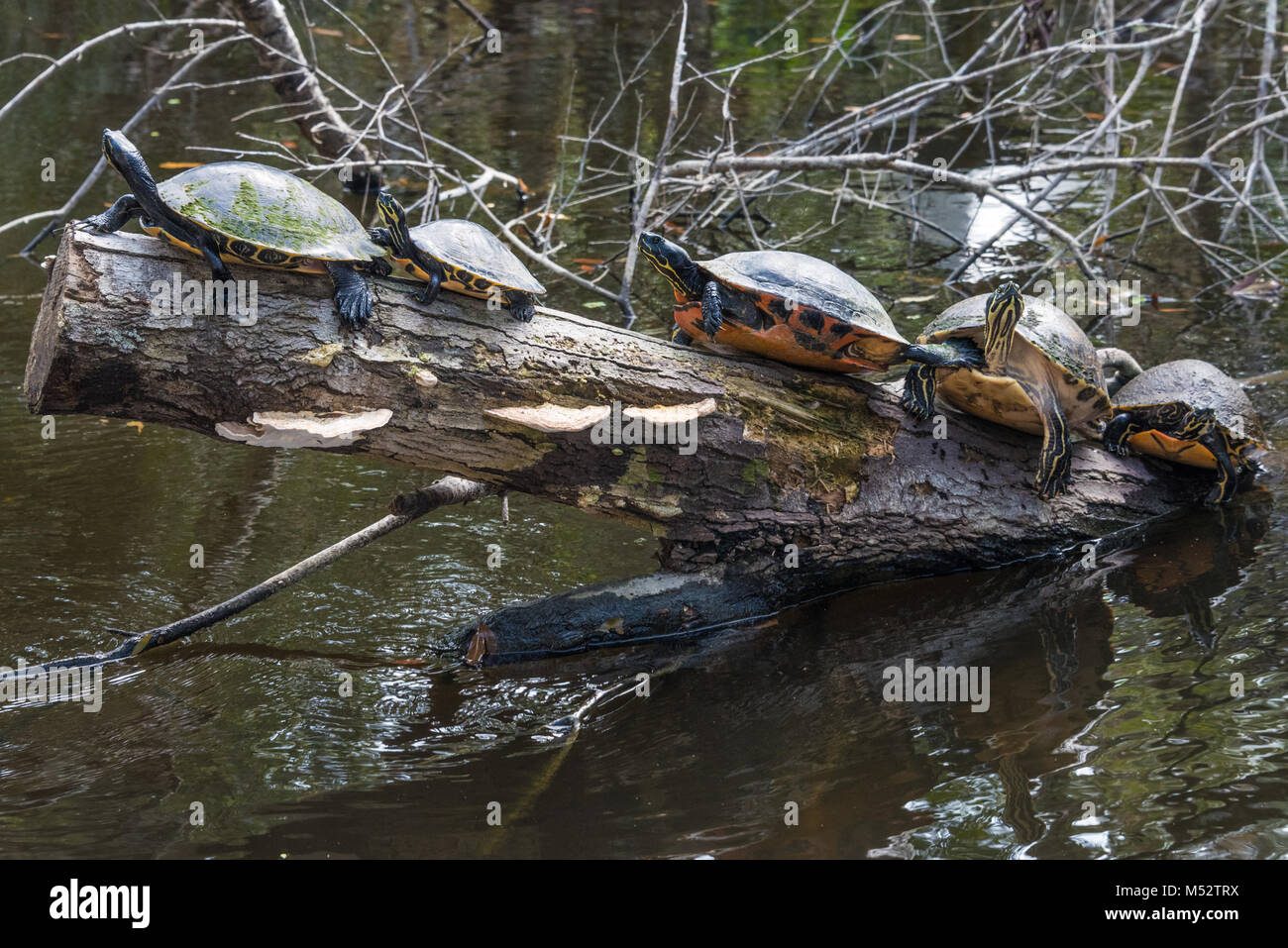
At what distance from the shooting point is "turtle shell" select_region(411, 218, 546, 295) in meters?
3.54

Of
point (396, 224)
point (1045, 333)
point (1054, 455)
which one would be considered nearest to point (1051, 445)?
point (1054, 455)

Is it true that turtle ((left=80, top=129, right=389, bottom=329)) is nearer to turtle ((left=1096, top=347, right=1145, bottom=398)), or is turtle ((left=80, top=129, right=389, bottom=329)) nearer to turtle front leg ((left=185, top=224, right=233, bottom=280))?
turtle front leg ((left=185, top=224, right=233, bottom=280))

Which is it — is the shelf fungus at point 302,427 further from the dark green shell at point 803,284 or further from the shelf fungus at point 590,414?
the dark green shell at point 803,284

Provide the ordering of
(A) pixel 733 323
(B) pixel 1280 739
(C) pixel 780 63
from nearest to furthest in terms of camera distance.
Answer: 1. (B) pixel 1280 739
2. (A) pixel 733 323
3. (C) pixel 780 63

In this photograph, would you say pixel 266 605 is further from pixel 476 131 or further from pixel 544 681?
pixel 476 131

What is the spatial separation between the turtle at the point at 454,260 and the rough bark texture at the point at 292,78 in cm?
337

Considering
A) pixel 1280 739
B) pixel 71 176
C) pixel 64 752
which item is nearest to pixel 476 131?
pixel 71 176

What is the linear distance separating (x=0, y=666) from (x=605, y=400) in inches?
87.5

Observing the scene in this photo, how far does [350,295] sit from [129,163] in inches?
29.6

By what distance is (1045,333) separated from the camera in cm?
421

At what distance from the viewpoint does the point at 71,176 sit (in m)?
8.69

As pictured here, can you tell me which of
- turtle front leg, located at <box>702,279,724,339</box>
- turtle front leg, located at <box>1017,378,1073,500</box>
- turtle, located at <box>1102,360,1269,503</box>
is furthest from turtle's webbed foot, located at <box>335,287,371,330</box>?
turtle, located at <box>1102,360,1269,503</box>

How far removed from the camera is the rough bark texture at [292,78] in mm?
7266

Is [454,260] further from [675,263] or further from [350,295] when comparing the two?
[675,263]
